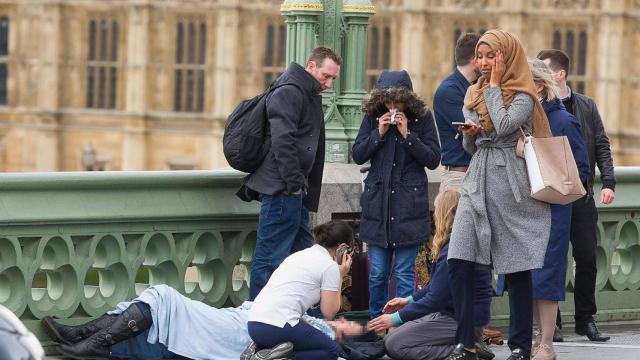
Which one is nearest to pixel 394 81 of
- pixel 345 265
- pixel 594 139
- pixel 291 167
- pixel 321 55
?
pixel 321 55

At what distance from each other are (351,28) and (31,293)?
3.31 metres

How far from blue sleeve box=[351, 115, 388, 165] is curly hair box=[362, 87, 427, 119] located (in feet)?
0.31

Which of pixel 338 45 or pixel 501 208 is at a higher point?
pixel 338 45

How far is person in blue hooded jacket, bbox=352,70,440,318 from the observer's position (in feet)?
44.4

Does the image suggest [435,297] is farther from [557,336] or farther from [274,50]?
[274,50]

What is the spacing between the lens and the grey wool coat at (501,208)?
40.1 ft

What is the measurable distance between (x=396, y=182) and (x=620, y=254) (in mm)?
2379

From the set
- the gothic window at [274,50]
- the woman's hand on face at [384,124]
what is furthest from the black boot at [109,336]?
the gothic window at [274,50]

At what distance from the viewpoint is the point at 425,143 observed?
44.9 ft

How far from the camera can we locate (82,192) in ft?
42.7

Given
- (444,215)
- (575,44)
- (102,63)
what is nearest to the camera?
(444,215)

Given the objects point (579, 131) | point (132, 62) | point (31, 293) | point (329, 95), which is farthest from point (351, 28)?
point (132, 62)

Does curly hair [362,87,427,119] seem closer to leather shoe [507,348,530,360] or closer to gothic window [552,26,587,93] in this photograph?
leather shoe [507,348,530,360]

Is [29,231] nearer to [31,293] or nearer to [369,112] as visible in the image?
[31,293]
